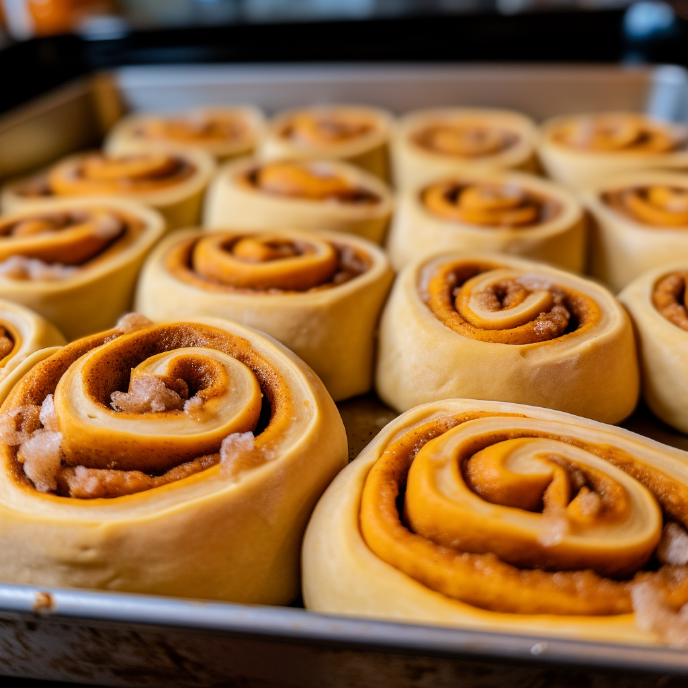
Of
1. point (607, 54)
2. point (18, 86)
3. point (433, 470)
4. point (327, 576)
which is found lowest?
point (327, 576)

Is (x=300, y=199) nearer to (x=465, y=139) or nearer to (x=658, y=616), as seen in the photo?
(x=465, y=139)

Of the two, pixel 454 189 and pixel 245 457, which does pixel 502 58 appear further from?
pixel 245 457

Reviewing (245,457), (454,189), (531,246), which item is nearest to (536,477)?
(245,457)

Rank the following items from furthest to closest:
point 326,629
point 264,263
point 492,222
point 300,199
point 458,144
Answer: point 458,144 → point 300,199 → point 492,222 → point 264,263 → point 326,629

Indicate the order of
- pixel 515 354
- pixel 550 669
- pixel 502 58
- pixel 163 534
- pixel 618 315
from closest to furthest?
pixel 550 669, pixel 163 534, pixel 515 354, pixel 618 315, pixel 502 58

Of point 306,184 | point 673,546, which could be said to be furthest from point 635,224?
point 673,546

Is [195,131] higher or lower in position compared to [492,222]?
higher

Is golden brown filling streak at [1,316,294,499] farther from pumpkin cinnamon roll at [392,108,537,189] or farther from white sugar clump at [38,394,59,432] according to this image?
pumpkin cinnamon roll at [392,108,537,189]

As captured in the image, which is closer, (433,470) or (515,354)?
(433,470)
